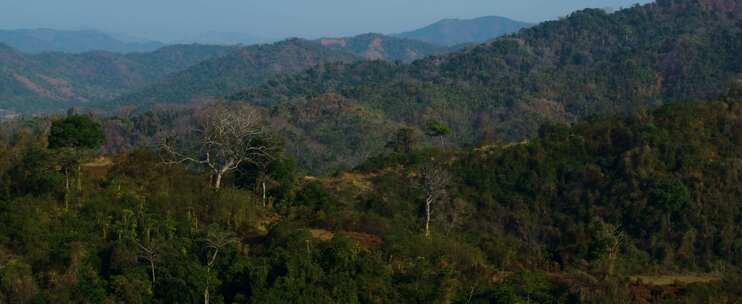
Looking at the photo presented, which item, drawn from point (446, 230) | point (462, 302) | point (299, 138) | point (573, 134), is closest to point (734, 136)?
point (573, 134)

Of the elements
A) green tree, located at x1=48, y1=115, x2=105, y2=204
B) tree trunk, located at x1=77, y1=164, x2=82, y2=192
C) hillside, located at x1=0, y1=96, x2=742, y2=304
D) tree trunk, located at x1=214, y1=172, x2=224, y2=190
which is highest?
green tree, located at x1=48, y1=115, x2=105, y2=204

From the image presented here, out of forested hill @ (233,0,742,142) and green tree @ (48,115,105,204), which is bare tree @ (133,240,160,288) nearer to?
green tree @ (48,115,105,204)

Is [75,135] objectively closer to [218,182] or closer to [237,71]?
[218,182]

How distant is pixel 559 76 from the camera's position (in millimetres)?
89625

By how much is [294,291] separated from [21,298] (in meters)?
5.97

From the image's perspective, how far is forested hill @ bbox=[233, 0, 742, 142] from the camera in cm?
7550

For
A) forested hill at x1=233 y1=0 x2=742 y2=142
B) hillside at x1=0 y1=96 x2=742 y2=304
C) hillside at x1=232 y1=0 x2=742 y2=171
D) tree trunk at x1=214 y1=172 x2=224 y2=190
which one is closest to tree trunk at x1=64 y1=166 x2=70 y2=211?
hillside at x1=0 y1=96 x2=742 y2=304

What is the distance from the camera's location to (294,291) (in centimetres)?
1745

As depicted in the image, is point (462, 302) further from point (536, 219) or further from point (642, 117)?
point (642, 117)

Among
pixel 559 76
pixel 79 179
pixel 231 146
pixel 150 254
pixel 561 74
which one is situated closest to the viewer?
pixel 150 254

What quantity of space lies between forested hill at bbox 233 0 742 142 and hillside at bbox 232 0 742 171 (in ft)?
0.47

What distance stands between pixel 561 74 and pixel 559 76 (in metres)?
1.22

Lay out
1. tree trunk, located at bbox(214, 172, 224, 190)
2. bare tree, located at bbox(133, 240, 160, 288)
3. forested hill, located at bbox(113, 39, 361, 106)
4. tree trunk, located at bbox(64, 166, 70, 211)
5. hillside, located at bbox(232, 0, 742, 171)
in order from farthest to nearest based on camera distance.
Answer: forested hill, located at bbox(113, 39, 361, 106), hillside, located at bbox(232, 0, 742, 171), tree trunk, located at bbox(214, 172, 224, 190), tree trunk, located at bbox(64, 166, 70, 211), bare tree, located at bbox(133, 240, 160, 288)

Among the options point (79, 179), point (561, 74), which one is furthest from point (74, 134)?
point (561, 74)
